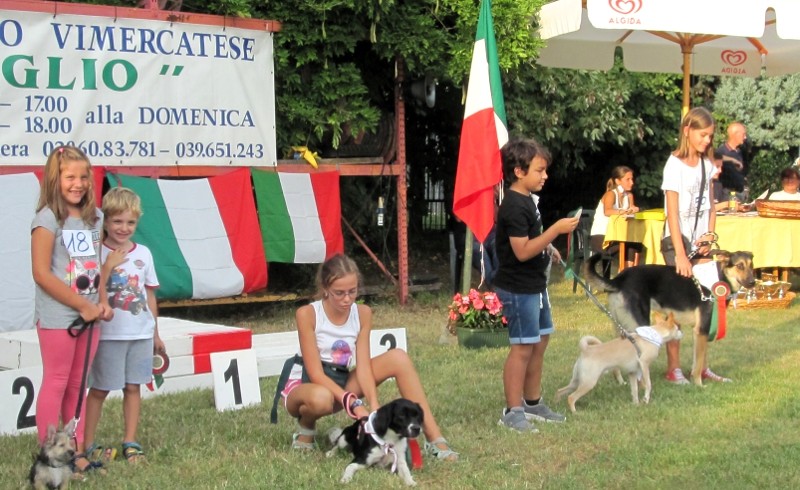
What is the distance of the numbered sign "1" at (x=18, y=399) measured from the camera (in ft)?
18.4

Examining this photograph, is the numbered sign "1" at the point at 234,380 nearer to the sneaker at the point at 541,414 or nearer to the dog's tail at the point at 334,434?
the dog's tail at the point at 334,434

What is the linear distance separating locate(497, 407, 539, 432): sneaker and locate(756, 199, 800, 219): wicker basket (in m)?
6.38

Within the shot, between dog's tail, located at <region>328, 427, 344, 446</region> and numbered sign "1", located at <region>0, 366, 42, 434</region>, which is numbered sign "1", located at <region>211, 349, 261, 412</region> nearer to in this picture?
numbered sign "1", located at <region>0, 366, 42, 434</region>

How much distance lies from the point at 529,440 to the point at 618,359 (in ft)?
3.64

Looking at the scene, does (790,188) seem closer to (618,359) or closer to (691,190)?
(691,190)

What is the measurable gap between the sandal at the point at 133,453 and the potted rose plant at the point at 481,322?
3.91 m

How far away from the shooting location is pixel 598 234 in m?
12.4

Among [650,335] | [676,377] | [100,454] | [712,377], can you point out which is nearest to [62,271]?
[100,454]

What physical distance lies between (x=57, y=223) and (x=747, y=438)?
368 cm

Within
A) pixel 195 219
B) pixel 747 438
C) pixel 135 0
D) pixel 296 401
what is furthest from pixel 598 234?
pixel 296 401

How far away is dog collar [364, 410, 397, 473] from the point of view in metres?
4.52

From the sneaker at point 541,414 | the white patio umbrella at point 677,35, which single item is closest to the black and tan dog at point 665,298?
the sneaker at point 541,414

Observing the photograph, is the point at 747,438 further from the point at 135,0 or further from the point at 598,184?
the point at 598,184

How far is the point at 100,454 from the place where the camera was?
502cm
